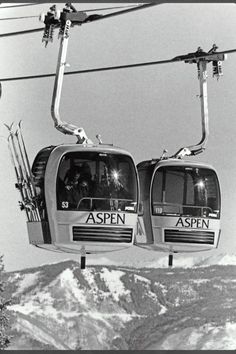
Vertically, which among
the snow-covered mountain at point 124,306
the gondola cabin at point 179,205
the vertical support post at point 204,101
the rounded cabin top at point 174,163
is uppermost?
the vertical support post at point 204,101

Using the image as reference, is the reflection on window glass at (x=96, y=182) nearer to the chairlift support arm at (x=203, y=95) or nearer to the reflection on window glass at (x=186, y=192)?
the reflection on window glass at (x=186, y=192)

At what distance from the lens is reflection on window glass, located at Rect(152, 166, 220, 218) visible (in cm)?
1808

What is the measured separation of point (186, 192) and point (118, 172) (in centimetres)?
239

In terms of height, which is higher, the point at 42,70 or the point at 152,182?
the point at 42,70

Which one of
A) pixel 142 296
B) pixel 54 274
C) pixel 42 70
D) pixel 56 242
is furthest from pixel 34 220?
pixel 142 296

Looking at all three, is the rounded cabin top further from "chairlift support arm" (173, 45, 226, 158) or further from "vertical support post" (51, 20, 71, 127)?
"vertical support post" (51, 20, 71, 127)

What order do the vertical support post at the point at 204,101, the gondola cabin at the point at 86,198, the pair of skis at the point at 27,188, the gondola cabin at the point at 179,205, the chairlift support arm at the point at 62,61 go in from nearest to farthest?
the gondola cabin at the point at 86,198, the chairlift support arm at the point at 62,61, the pair of skis at the point at 27,188, the gondola cabin at the point at 179,205, the vertical support post at the point at 204,101

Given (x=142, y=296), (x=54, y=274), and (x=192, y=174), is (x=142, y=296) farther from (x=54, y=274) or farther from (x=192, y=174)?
(x=192, y=174)

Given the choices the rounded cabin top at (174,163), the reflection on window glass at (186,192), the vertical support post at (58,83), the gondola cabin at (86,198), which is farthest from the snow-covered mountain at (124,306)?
the vertical support post at (58,83)

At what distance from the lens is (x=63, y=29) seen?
16.2m

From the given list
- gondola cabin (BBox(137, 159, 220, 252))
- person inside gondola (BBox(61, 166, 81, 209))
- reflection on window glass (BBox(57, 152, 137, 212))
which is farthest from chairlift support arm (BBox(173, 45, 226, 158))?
person inside gondola (BBox(61, 166, 81, 209))

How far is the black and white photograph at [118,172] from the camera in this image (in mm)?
16172

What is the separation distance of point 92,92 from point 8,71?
13.5ft

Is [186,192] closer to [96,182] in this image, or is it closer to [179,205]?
[179,205]
